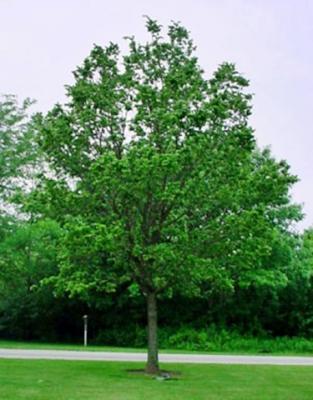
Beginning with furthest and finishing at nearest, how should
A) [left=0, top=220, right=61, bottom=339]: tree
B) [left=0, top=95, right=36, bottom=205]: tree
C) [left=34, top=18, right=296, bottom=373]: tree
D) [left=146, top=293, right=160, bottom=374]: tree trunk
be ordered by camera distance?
[left=0, top=220, right=61, bottom=339]: tree, [left=0, top=95, right=36, bottom=205]: tree, [left=146, top=293, right=160, bottom=374]: tree trunk, [left=34, top=18, right=296, bottom=373]: tree

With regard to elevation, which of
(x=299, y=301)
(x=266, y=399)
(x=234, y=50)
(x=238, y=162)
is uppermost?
(x=234, y=50)

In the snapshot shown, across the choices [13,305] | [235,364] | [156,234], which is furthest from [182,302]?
[156,234]

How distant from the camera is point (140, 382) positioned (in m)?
15.5

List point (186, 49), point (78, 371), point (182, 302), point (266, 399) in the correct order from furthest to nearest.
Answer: point (182, 302), point (186, 49), point (78, 371), point (266, 399)

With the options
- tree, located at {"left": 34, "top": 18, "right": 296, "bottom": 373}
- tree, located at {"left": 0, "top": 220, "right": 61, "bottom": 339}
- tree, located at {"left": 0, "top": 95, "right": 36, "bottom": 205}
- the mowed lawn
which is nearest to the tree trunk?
tree, located at {"left": 34, "top": 18, "right": 296, "bottom": 373}

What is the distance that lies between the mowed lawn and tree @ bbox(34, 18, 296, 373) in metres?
1.74

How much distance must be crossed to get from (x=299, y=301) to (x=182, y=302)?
20.0ft

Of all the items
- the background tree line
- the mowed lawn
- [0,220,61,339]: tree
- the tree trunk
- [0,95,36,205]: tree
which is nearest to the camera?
the mowed lawn

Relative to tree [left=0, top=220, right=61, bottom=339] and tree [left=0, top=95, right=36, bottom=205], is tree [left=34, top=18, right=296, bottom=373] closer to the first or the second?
tree [left=0, top=95, right=36, bottom=205]

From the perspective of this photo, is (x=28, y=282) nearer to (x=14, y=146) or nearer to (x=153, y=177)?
(x=14, y=146)

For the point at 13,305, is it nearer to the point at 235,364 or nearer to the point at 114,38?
the point at 235,364

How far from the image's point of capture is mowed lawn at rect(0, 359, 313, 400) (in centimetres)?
1318

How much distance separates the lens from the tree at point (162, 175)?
17.2 metres

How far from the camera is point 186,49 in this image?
18.6 metres
